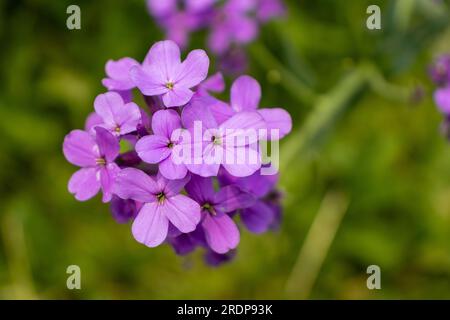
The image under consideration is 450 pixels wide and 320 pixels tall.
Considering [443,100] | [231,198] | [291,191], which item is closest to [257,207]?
[231,198]

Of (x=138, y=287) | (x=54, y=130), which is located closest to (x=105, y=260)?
(x=138, y=287)

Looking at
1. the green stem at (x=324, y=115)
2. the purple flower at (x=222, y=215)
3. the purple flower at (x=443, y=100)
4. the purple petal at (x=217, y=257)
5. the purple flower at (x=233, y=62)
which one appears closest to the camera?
the purple flower at (x=222, y=215)

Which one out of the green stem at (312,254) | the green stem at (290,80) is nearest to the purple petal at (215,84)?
the green stem at (290,80)

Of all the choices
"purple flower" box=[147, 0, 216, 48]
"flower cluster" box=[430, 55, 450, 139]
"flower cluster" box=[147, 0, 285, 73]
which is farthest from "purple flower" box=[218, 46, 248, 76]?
"flower cluster" box=[430, 55, 450, 139]

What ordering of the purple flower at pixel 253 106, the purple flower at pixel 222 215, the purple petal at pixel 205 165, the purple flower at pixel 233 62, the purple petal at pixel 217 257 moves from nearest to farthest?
the purple petal at pixel 205 165
the purple flower at pixel 222 215
the purple flower at pixel 253 106
the purple petal at pixel 217 257
the purple flower at pixel 233 62

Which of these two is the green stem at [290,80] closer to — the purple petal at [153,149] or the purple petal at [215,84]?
the purple petal at [215,84]

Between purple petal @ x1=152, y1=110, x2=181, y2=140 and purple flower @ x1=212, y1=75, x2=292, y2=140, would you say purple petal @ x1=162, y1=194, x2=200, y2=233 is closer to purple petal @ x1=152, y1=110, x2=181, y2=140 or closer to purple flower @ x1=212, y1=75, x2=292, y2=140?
purple petal @ x1=152, y1=110, x2=181, y2=140
